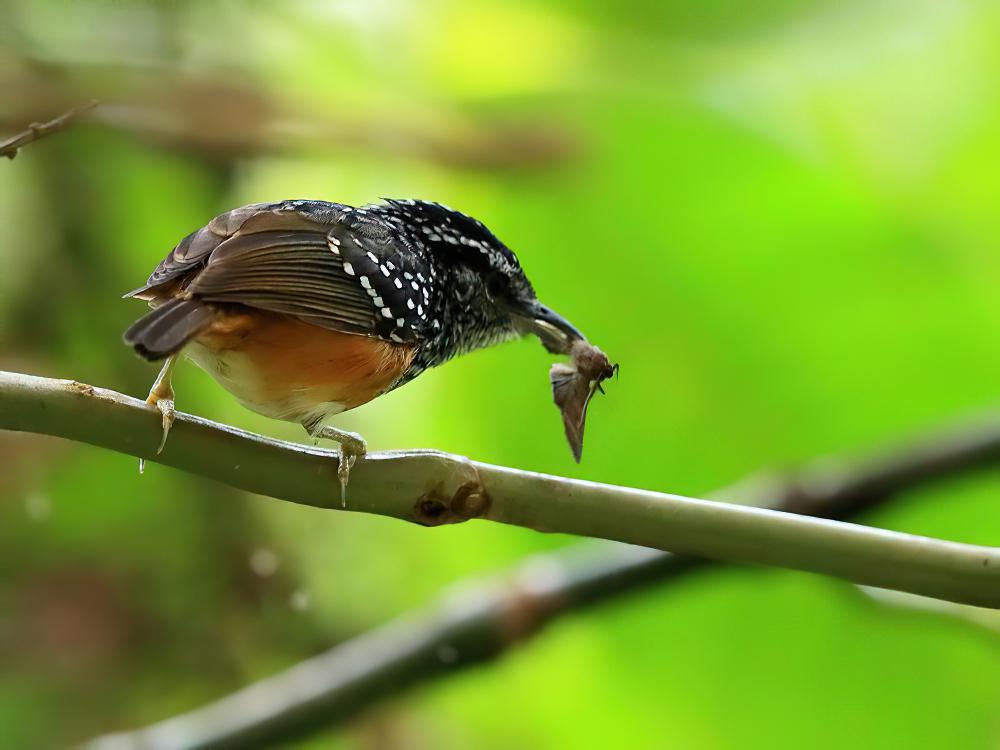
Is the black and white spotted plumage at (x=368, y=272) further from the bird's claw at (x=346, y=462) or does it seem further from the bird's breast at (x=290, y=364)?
the bird's claw at (x=346, y=462)

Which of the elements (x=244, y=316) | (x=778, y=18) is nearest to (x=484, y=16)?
(x=778, y=18)

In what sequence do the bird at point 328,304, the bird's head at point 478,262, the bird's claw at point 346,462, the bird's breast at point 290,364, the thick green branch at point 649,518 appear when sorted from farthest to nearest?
the bird's head at point 478,262 < the bird's breast at point 290,364 < the bird at point 328,304 < the bird's claw at point 346,462 < the thick green branch at point 649,518

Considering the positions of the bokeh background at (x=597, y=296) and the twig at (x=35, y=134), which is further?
the bokeh background at (x=597, y=296)

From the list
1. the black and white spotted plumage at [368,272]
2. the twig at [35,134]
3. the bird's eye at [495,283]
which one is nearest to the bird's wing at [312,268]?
the black and white spotted plumage at [368,272]

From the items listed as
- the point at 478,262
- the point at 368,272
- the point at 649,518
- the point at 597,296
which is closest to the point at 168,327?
the point at 368,272

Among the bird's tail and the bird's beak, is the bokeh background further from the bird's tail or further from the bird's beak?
the bird's tail

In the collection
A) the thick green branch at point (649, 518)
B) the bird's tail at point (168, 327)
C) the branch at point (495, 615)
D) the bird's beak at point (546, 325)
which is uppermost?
the bird's tail at point (168, 327)

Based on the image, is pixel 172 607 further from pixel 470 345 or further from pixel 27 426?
pixel 27 426
